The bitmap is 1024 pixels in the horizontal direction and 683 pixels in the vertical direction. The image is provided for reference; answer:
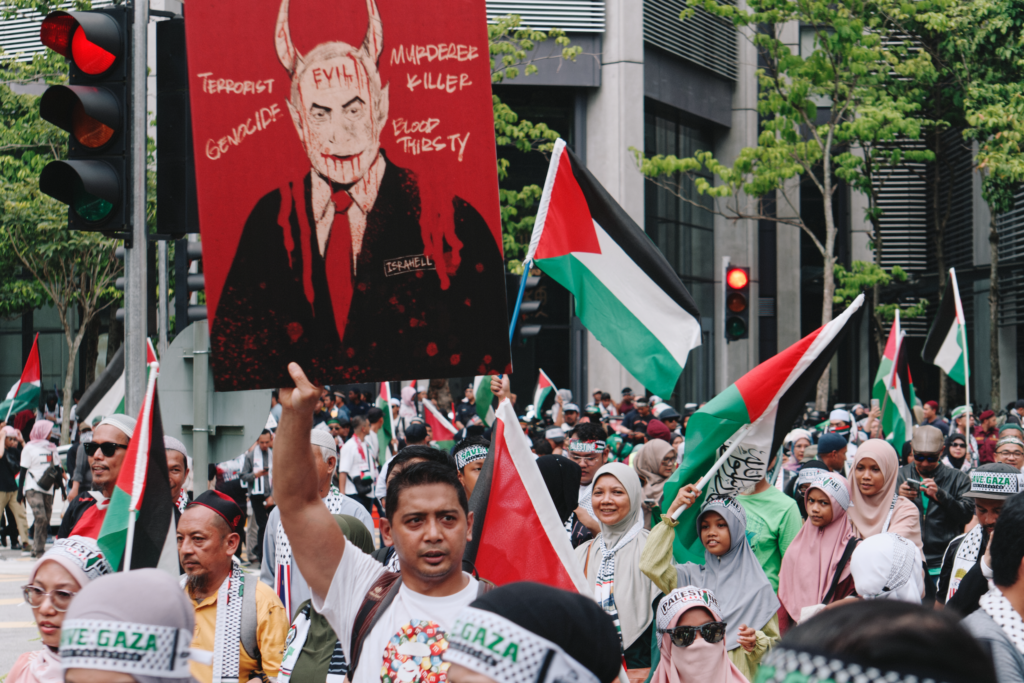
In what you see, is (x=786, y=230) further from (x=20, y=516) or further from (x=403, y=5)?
(x=403, y=5)

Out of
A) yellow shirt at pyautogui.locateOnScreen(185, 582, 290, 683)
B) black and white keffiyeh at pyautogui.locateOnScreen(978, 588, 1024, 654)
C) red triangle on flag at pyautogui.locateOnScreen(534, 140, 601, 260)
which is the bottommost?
yellow shirt at pyautogui.locateOnScreen(185, 582, 290, 683)

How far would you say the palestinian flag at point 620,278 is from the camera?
6543mm

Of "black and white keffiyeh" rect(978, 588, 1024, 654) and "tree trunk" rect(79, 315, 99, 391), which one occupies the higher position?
"black and white keffiyeh" rect(978, 588, 1024, 654)

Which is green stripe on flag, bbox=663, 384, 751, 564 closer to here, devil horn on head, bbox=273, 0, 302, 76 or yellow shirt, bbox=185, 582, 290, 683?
yellow shirt, bbox=185, 582, 290, 683

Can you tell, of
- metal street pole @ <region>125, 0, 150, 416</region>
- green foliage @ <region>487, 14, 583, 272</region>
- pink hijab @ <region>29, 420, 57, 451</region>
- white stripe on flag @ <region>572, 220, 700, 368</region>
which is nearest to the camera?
metal street pole @ <region>125, 0, 150, 416</region>

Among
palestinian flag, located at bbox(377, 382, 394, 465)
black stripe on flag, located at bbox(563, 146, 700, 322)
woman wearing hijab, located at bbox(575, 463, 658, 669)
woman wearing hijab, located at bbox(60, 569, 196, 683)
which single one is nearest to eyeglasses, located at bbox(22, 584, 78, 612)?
woman wearing hijab, located at bbox(60, 569, 196, 683)

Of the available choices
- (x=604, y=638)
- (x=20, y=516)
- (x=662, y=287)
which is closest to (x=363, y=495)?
(x=20, y=516)

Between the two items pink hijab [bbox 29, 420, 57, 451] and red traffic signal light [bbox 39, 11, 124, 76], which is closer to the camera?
red traffic signal light [bbox 39, 11, 124, 76]

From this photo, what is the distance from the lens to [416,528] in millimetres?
3246

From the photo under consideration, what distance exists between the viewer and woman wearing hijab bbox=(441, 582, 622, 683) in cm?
199

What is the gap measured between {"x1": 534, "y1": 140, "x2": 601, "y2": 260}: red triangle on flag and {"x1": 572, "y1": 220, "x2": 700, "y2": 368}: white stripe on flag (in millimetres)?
58

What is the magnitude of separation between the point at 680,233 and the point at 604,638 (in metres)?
29.1

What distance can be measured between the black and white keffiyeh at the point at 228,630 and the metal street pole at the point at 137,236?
4.80 feet

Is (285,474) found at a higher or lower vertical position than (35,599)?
higher
